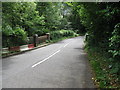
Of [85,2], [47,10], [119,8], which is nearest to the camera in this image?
[119,8]

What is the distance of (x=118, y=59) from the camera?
26.1ft

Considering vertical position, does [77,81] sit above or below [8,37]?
below

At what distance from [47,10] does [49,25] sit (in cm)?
316

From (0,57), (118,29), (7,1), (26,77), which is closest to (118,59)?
(118,29)

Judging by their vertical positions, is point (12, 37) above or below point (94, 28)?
below

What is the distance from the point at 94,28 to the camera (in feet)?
47.2

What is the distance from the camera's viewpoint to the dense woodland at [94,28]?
699 cm

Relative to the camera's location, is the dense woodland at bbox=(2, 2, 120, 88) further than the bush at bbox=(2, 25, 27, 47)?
No

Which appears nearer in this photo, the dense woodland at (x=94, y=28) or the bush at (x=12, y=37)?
the dense woodland at (x=94, y=28)

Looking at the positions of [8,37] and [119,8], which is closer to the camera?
[119,8]

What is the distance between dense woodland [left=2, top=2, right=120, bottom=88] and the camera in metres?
6.99

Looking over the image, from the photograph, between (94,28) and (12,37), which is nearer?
(94,28)

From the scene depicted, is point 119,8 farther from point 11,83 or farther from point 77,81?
point 11,83

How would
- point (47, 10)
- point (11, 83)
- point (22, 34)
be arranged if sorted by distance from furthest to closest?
1. point (47, 10)
2. point (22, 34)
3. point (11, 83)
